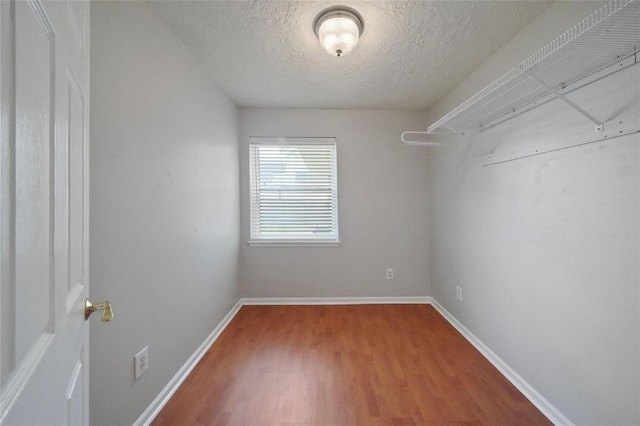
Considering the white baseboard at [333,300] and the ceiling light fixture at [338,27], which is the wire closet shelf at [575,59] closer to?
the ceiling light fixture at [338,27]

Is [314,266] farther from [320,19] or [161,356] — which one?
[320,19]

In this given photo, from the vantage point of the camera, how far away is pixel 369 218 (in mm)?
2951

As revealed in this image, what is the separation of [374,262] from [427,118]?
1.83 m

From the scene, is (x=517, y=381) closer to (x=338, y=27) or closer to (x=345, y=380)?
(x=345, y=380)

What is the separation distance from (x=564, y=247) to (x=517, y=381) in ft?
3.16

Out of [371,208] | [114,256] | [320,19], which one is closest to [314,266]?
[371,208]

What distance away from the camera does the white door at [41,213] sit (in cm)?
32

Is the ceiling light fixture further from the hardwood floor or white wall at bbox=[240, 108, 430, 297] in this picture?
the hardwood floor

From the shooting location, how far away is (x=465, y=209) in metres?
2.23

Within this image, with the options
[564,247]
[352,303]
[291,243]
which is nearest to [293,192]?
[291,243]

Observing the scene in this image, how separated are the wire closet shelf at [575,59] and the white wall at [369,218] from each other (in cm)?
132

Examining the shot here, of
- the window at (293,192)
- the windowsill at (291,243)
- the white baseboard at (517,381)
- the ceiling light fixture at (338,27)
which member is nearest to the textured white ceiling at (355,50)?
the ceiling light fixture at (338,27)

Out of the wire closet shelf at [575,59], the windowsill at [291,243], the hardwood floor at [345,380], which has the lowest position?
the hardwood floor at [345,380]

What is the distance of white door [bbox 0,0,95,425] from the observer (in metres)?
0.32
